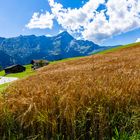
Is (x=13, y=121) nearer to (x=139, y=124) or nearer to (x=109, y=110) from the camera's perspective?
(x=109, y=110)

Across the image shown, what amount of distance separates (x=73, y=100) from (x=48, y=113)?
0.62 meters

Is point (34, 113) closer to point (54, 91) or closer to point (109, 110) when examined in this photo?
point (54, 91)

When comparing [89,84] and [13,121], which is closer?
[13,121]

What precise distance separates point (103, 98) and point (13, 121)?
204 cm

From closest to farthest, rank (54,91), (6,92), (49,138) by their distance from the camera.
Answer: (49,138)
(54,91)
(6,92)

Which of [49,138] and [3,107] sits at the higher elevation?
[3,107]

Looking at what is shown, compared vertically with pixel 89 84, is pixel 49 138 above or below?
below

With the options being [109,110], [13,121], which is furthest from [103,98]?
[13,121]

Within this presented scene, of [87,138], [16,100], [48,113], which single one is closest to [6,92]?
[16,100]

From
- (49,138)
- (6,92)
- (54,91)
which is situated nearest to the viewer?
(49,138)

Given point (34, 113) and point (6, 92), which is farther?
point (6, 92)

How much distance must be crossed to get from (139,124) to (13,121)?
2.75 meters

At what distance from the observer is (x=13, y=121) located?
25.5 feet

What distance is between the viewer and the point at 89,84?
9273 millimetres
